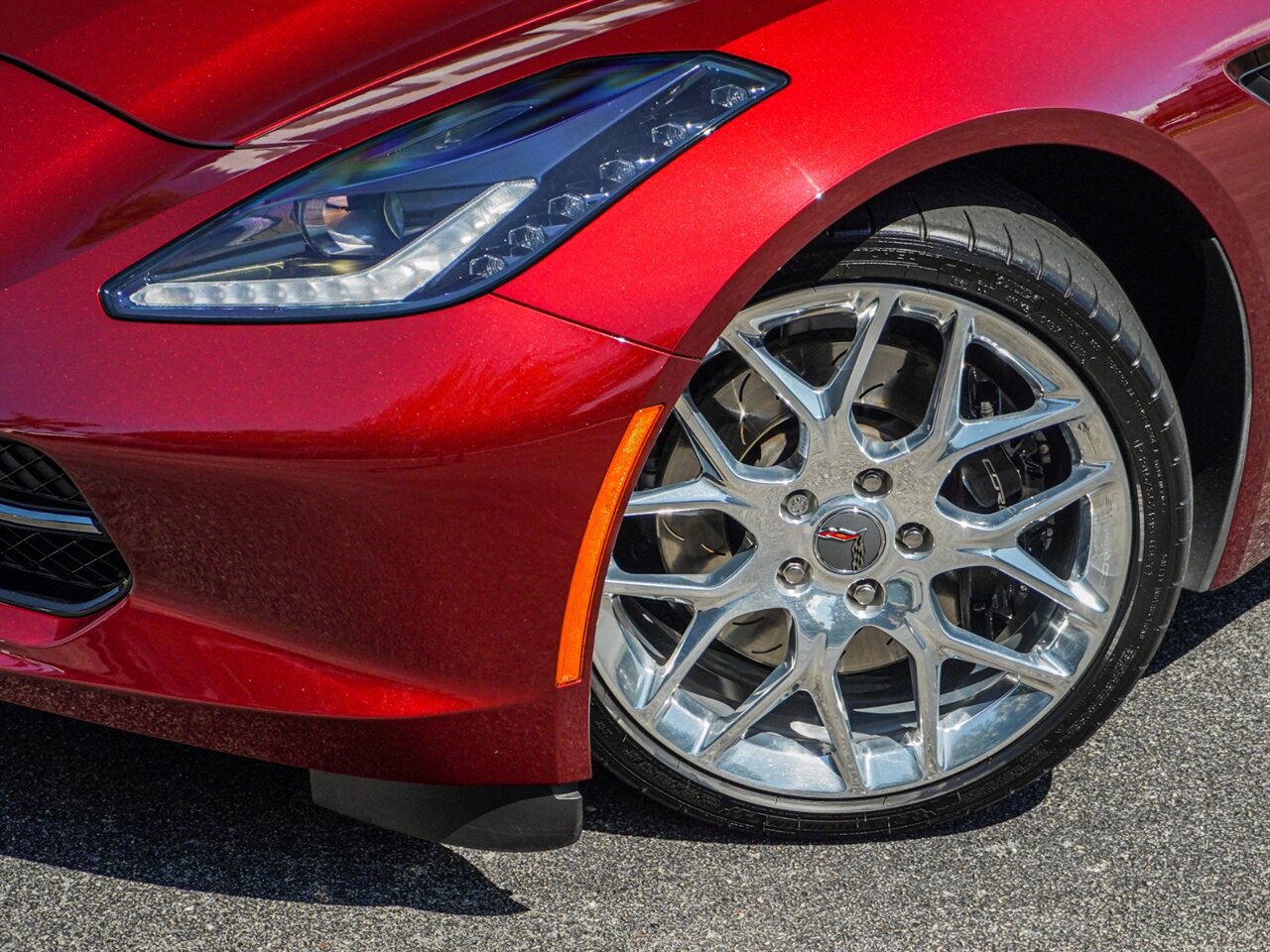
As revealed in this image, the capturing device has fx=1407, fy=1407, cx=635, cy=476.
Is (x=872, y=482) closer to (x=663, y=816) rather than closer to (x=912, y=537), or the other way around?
(x=912, y=537)

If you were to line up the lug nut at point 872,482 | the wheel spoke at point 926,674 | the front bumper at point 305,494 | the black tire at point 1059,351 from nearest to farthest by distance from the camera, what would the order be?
the front bumper at point 305,494, the black tire at point 1059,351, the lug nut at point 872,482, the wheel spoke at point 926,674

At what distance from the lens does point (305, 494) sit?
1583 millimetres

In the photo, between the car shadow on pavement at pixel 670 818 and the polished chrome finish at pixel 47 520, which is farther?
the car shadow on pavement at pixel 670 818

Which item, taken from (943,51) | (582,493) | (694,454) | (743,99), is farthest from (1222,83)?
(582,493)

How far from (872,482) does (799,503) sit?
0.34ft

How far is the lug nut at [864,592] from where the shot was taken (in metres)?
1.94

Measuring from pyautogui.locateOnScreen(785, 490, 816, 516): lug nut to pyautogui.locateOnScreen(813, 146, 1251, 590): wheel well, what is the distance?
0.48 m

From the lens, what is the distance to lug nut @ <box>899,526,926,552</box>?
192cm

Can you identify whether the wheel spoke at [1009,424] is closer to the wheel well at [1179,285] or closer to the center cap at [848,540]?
the center cap at [848,540]

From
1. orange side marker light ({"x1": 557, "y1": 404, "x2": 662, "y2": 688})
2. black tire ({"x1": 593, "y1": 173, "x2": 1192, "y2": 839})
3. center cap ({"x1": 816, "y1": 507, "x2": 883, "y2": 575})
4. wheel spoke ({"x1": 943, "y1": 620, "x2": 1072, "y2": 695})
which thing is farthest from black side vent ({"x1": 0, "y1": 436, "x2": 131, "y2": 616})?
wheel spoke ({"x1": 943, "y1": 620, "x2": 1072, "y2": 695})

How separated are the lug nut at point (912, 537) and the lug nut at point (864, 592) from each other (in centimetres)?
7

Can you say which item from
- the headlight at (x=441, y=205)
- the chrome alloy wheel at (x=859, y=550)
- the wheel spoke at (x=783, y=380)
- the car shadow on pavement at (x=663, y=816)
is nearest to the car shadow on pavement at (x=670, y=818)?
the car shadow on pavement at (x=663, y=816)

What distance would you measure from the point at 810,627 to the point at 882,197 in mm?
594

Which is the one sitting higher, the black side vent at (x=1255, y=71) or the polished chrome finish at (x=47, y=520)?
the black side vent at (x=1255, y=71)
